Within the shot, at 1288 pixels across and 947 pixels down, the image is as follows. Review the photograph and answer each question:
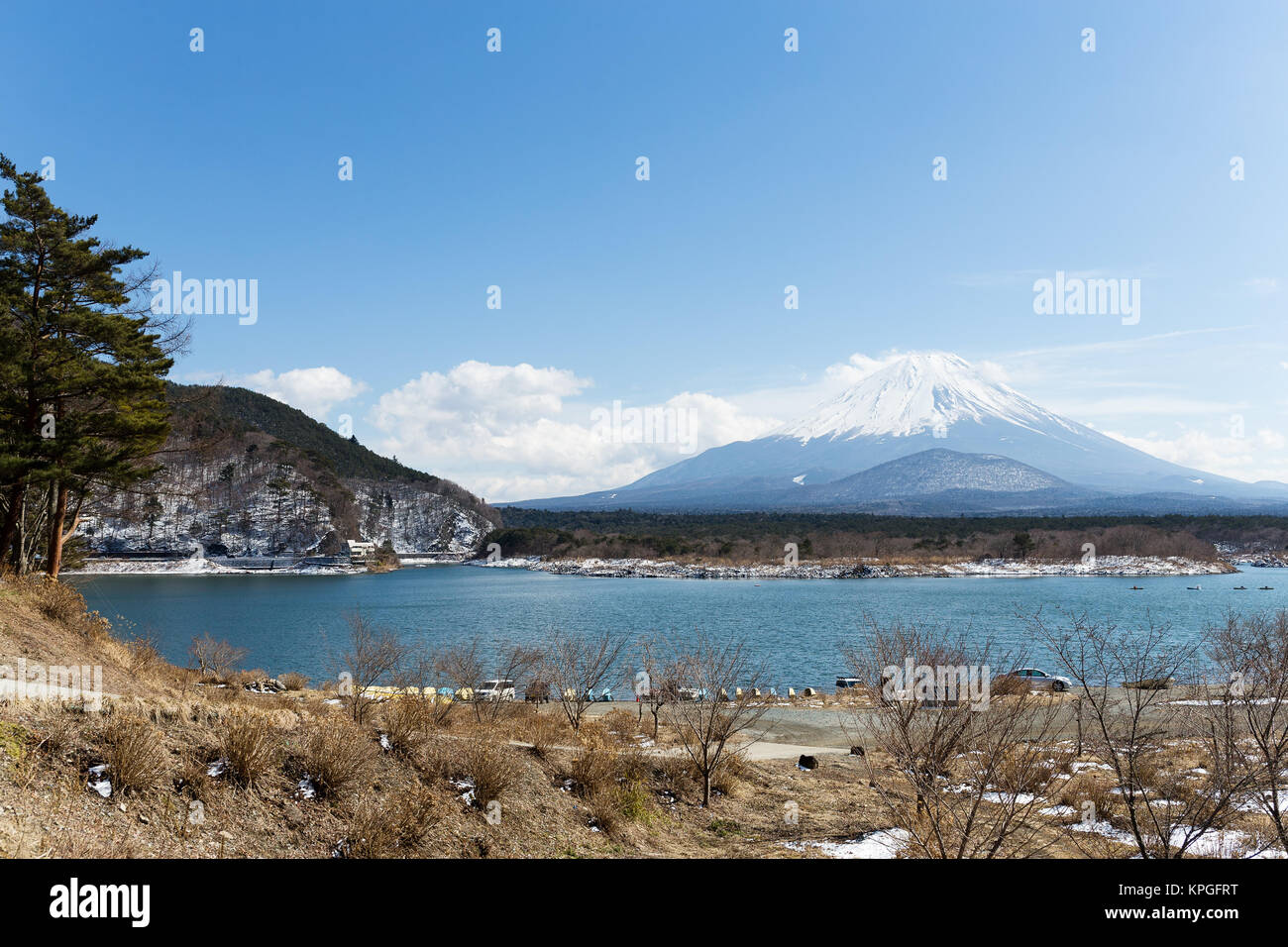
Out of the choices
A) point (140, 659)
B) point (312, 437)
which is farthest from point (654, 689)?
point (312, 437)

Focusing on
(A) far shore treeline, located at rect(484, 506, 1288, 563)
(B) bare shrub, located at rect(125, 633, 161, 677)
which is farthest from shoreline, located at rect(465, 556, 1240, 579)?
(B) bare shrub, located at rect(125, 633, 161, 677)

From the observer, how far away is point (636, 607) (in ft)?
191

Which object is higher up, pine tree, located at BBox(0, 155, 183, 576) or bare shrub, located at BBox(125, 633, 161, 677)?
pine tree, located at BBox(0, 155, 183, 576)

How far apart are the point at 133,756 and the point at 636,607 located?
52042 millimetres

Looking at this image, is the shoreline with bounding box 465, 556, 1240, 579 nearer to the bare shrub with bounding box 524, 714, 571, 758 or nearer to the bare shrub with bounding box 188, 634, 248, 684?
the bare shrub with bounding box 188, 634, 248, 684

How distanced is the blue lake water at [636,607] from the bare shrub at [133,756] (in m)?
24.4

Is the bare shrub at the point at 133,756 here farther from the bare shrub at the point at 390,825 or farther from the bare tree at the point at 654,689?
the bare tree at the point at 654,689

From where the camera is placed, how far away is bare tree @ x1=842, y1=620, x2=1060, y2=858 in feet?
26.8

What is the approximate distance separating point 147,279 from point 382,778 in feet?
59.3

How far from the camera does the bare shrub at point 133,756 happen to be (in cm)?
696

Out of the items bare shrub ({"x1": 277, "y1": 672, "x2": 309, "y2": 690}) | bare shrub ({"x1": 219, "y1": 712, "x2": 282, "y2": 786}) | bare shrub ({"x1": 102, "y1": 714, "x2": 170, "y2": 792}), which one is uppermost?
bare shrub ({"x1": 102, "y1": 714, "x2": 170, "y2": 792})

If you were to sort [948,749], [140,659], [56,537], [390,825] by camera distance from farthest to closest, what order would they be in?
[56,537], [140,659], [948,749], [390,825]

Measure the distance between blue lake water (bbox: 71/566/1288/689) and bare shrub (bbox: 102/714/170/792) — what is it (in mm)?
24425

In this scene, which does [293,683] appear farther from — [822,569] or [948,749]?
[822,569]
